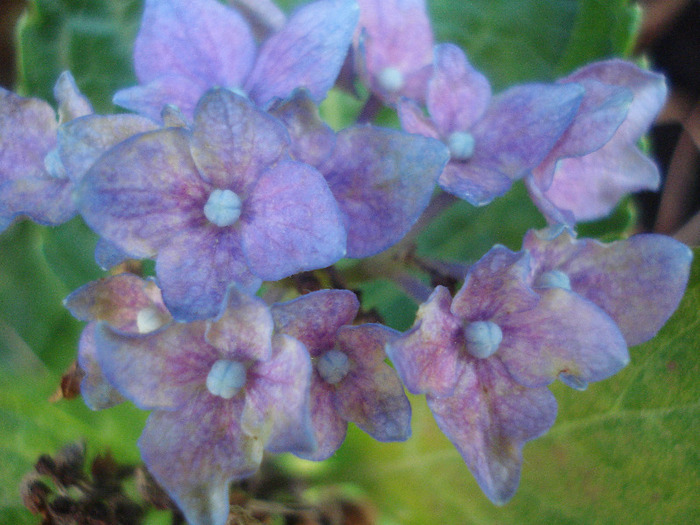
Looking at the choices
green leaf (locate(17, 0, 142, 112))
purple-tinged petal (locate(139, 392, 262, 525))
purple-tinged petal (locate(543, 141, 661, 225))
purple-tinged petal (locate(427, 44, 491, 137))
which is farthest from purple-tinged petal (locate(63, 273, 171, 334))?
green leaf (locate(17, 0, 142, 112))

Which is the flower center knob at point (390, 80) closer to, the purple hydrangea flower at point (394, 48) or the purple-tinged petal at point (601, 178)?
the purple hydrangea flower at point (394, 48)

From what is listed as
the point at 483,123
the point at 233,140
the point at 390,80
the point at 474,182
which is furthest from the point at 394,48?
the point at 233,140

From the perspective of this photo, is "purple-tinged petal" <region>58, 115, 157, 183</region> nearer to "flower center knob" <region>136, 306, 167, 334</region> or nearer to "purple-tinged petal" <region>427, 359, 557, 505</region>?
"flower center knob" <region>136, 306, 167, 334</region>

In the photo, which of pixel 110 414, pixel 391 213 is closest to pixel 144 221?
pixel 391 213

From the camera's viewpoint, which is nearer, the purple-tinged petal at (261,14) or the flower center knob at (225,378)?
the flower center knob at (225,378)

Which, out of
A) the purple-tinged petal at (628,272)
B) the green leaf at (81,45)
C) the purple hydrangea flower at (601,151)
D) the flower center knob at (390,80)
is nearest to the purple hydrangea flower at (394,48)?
the flower center knob at (390,80)

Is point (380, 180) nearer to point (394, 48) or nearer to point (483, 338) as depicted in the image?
point (483, 338)

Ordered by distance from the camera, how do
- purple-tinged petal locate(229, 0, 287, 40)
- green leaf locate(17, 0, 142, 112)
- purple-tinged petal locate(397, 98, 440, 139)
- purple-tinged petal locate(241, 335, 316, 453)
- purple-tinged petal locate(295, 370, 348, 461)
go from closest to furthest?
purple-tinged petal locate(241, 335, 316, 453)
purple-tinged petal locate(295, 370, 348, 461)
purple-tinged petal locate(397, 98, 440, 139)
purple-tinged petal locate(229, 0, 287, 40)
green leaf locate(17, 0, 142, 112)
